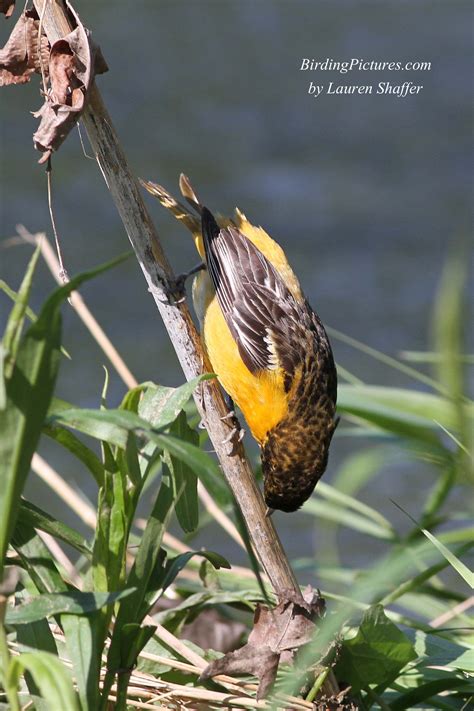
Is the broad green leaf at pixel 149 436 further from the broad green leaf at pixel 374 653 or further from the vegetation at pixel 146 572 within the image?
the broad green leaf at pixel 374 653

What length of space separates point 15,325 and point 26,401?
0.54ft

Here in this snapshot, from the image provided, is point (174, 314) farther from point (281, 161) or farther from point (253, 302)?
point (281, 161)

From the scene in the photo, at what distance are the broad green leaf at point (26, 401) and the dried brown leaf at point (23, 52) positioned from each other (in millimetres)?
966

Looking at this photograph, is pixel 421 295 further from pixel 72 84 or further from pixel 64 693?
pixel 64 693

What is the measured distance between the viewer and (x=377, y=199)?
10.5m

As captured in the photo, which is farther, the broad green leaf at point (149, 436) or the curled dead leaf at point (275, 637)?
the curled dead leaf at point (275, 637)

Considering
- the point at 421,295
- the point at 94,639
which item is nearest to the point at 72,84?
the point at 94,639

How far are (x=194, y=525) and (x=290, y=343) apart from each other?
1994 millimetres

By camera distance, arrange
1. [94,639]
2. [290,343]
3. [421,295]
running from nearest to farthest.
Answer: [94,639] < [290,343] < [421,295]

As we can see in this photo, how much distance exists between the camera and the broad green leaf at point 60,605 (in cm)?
229

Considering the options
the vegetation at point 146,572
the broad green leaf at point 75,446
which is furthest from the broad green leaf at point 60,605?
the broad green leaf at point 75,446

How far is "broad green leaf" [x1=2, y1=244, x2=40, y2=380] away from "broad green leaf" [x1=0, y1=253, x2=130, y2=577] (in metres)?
0.01

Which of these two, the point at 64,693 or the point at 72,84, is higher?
the point at 72,84

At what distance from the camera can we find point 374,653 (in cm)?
291
